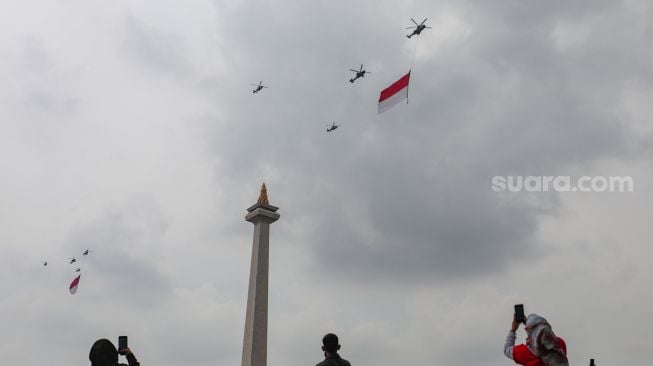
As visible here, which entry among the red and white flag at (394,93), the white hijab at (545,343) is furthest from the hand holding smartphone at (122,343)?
the red and white flag at (394,93)

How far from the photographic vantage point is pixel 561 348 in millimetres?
6199

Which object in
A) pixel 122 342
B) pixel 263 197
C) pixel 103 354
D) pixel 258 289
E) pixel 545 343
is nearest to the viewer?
pixel 545 343

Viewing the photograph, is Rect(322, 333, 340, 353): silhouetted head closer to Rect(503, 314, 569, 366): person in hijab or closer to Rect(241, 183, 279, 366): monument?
Rect(503, 314, 569, 366): person in hijab

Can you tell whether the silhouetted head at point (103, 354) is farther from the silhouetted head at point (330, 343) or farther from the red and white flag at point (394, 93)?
the red and white flag at point (394, 93)

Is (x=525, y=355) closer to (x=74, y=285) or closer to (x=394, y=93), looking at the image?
(x=394, y=93)

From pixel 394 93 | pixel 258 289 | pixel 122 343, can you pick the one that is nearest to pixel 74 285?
pixel 258 289

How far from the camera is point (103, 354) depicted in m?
6.71

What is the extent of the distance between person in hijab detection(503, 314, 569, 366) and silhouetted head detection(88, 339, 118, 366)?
395 cm

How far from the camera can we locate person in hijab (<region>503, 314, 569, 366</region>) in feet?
20.1

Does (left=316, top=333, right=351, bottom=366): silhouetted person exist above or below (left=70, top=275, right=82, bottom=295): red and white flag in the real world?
below

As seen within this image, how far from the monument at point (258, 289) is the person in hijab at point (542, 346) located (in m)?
26.3

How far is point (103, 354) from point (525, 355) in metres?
4.04

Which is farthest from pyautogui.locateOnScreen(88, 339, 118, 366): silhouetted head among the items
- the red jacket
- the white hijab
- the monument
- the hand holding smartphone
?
the monument

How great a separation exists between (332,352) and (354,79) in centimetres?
2667
